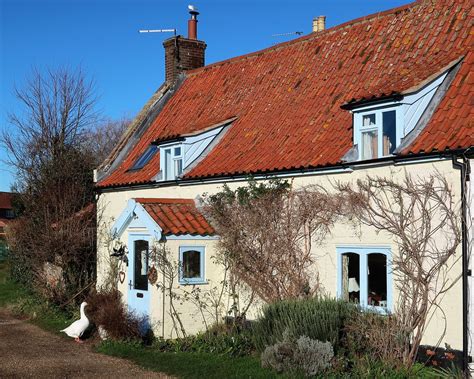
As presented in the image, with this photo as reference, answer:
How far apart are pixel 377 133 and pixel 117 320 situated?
7237 millimetres

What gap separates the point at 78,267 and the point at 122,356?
860 cm

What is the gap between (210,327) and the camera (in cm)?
1495

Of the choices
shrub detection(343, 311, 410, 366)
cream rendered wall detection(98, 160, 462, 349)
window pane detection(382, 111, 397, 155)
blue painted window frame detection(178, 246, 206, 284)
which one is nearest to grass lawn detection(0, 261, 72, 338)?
cream rendered wall detection(98, 160, 462, 349)

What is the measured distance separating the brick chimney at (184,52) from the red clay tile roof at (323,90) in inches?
101

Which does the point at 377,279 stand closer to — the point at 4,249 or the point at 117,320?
the point at 117,320

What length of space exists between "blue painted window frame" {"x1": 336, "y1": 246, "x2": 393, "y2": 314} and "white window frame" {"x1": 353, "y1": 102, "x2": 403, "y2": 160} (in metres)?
1.81

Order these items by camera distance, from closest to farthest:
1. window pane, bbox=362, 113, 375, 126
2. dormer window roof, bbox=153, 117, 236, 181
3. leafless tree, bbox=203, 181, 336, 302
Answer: window pane, bbox=362, 113, 375, 126 < leafless tree, bbox=203, 181, 336, 302 < dormer window roof, bbox=153, 117, 236, 181

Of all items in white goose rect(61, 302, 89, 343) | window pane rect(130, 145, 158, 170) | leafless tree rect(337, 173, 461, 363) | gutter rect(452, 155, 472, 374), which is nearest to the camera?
gutter rect(452, 155, 472, 374)

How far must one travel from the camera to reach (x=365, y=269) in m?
12.2

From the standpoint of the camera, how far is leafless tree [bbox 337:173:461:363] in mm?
10773

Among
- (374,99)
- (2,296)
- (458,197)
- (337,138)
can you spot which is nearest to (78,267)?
(2,296)

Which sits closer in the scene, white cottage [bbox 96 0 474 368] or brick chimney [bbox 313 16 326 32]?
white cottage [bbox 96 0 474 368]

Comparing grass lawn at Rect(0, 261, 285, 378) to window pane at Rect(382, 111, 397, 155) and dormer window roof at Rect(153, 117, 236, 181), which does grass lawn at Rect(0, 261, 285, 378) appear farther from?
dormer window roof at Rect(153, 117, 236, 181)

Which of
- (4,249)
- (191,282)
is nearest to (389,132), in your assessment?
(191,282)
